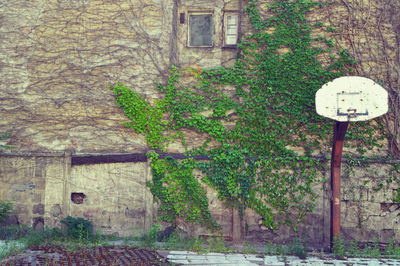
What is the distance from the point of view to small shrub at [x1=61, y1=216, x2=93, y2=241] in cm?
699

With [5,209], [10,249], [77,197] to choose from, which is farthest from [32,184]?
[10,249]

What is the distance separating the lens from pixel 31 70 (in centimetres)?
791

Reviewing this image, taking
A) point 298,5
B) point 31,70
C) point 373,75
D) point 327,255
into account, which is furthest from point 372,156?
point 31,70

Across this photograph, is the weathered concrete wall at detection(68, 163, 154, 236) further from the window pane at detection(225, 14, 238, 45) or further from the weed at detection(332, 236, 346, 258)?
the weed at detection(332, 236, 346, 258)

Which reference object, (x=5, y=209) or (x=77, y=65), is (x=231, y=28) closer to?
(x=77, y=65)

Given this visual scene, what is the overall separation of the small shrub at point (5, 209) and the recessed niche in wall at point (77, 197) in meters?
1.32

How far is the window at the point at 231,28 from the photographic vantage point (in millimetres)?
7961

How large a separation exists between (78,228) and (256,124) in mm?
4226

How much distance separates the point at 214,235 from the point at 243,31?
4.45 meters

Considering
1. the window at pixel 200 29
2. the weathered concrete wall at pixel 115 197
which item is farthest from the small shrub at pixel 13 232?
the window at pixel 200 29

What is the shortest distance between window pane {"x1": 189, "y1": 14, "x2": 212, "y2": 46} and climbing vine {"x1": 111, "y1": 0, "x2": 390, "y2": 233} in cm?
87

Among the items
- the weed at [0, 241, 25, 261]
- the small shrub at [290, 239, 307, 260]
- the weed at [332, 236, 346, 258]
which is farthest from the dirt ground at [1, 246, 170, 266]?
the weed at [332, 236, 346, 258]

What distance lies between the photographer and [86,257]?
5.85 metres

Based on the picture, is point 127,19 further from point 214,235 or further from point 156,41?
point 214,235
